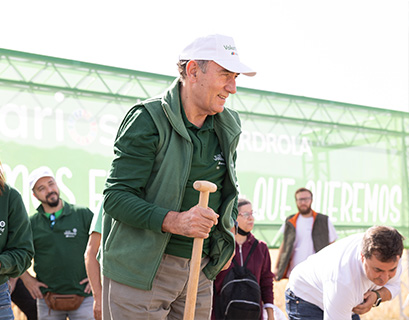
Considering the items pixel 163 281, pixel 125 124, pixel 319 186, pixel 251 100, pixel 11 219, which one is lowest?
pixel 163 281

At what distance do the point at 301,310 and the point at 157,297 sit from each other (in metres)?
2.07

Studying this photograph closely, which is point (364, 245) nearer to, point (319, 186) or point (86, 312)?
point (86, 312)

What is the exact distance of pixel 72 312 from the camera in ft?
16.8

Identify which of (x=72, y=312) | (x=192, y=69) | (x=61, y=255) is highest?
(x=192, y=69)

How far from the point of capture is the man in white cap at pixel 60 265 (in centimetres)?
507

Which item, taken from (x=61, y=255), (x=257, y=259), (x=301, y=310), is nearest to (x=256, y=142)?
(x=257, y=259)

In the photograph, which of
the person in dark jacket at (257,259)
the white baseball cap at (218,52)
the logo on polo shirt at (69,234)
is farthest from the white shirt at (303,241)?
the white baseball cap at (218,52)

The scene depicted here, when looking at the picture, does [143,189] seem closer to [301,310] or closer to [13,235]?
[13,235]

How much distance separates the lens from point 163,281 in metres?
2.16

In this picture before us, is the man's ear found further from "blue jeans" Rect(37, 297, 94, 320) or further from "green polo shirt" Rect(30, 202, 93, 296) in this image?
"blue jeans" Rect(37, 297, 94, 320)

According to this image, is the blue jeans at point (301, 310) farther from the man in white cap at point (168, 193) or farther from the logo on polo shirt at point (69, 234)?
the logo on polo shirt at point (69, 234)

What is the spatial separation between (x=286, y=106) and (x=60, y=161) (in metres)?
3.43

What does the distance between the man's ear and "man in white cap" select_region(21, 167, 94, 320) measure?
328 cm

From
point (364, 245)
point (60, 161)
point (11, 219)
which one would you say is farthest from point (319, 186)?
point (11, 219)
